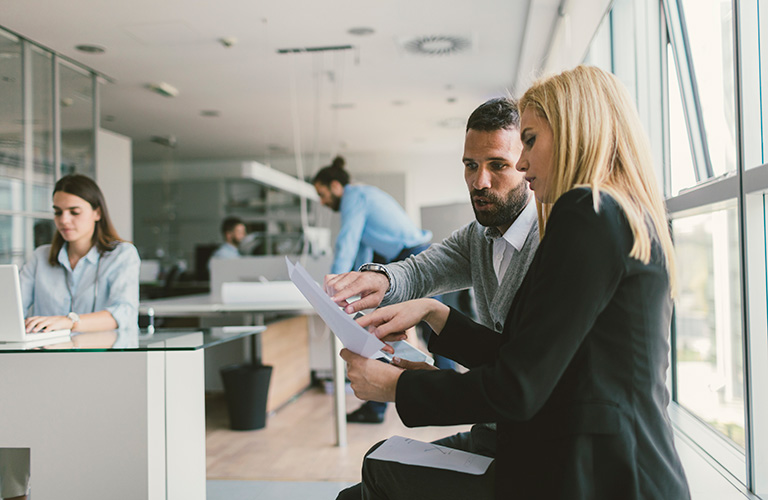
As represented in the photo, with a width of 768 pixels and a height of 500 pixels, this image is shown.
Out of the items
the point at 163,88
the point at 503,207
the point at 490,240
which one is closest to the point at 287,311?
the point at 490,240

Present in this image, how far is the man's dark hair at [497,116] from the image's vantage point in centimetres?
144

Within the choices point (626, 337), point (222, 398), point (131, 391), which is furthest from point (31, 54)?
point (626, 337)

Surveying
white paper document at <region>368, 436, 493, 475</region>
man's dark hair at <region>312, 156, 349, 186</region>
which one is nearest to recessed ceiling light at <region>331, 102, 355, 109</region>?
man's dark hair at <region>312, 156, 349, 186</region>

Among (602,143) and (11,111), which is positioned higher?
(11,111)

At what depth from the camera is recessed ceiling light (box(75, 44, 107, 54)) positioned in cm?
517

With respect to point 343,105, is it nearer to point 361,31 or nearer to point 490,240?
point 361,31

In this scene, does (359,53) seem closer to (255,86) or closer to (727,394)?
(255,86)

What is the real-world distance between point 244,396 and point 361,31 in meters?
2.87

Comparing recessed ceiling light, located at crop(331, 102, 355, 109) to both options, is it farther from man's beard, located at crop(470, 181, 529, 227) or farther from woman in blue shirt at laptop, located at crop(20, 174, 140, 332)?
man's beard, located at crop(470, 181, 529, 227)

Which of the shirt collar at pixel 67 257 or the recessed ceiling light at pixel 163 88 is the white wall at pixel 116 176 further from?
the shirt collar at pixel 67 257

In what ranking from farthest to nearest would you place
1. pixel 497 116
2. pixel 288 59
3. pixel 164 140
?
pixel 164 140, pixel 288 59, pixel 497 116

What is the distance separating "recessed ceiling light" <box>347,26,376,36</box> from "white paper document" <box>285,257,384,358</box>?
4.12 metres

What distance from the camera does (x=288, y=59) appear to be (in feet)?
18.2

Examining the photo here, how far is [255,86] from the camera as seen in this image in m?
Answer: 6.38
